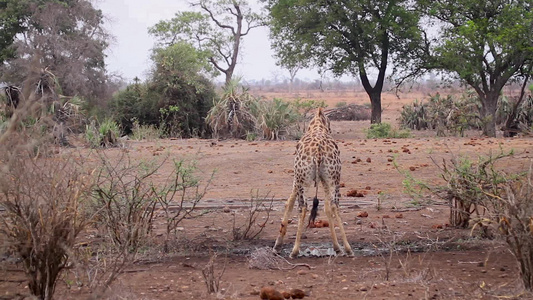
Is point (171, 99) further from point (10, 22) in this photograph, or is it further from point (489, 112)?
point (10, 22)

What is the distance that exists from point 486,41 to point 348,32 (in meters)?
6.07

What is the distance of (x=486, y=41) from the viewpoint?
20.8 m

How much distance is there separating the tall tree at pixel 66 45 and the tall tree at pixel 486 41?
14639 millimetres

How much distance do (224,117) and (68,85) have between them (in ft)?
30.2

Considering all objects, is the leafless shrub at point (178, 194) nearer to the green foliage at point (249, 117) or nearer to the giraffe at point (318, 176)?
the giraffe at point (318, 176)

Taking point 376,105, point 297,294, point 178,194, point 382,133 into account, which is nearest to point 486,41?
point 382,133

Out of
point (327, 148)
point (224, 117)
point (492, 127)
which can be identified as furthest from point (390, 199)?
point (492, 127)

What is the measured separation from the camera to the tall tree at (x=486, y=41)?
20094mm

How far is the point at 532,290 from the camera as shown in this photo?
4949 mm

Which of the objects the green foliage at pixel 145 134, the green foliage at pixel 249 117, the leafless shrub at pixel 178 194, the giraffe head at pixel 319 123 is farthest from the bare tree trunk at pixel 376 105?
the giraffe head at pixel 319 123

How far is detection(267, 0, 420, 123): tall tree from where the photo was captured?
24.0 metres

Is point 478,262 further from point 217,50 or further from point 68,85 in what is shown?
point 217,50

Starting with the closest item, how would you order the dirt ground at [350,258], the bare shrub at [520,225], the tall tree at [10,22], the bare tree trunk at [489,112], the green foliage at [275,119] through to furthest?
the bare shrub at [520,225] → the dirt ground at [350,258] → the green foliage at [275,119] → the bare tree trunk at [489,112] → the tall tree at [10,22]

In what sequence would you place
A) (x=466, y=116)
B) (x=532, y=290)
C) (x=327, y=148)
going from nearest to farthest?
(x=532, y=290) → (x=327, y=148) → (x=466, y=116)
